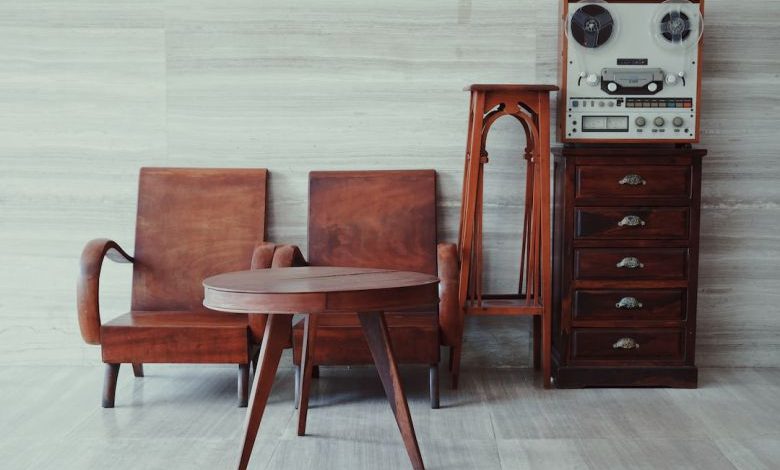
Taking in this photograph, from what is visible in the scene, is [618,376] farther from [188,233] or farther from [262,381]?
[188,233]

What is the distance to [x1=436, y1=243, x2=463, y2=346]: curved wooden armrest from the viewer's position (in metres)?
2.98

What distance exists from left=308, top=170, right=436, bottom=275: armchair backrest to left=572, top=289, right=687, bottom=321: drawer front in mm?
634

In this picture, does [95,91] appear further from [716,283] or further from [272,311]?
[716,283]

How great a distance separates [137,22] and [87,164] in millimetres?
643

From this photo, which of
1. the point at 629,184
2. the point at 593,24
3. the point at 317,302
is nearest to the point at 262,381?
the point at 317,302

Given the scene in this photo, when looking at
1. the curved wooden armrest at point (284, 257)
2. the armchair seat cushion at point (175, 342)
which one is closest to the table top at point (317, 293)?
the curved wooden armrest at point (284, 257)

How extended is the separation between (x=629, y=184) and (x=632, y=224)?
16cm

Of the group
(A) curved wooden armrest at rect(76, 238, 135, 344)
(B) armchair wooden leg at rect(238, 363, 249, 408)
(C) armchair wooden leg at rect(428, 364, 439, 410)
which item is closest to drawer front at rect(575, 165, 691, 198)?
(C) armchair wooden leg at rect(428, 364, 439, 410)

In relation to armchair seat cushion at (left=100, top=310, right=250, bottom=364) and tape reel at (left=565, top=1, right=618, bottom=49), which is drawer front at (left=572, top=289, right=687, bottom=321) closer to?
tape reel at (left=565, top=1, right=618, bottom=49)

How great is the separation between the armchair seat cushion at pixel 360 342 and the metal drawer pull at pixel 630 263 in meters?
0.78

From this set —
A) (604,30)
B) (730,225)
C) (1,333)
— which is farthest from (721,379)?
(1,333)

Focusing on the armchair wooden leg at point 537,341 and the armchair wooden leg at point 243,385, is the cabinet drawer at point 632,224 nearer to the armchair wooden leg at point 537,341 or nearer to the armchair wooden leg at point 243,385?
the armchair wooden leg at point 537,341

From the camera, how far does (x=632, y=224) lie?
318cm

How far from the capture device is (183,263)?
342 cm
